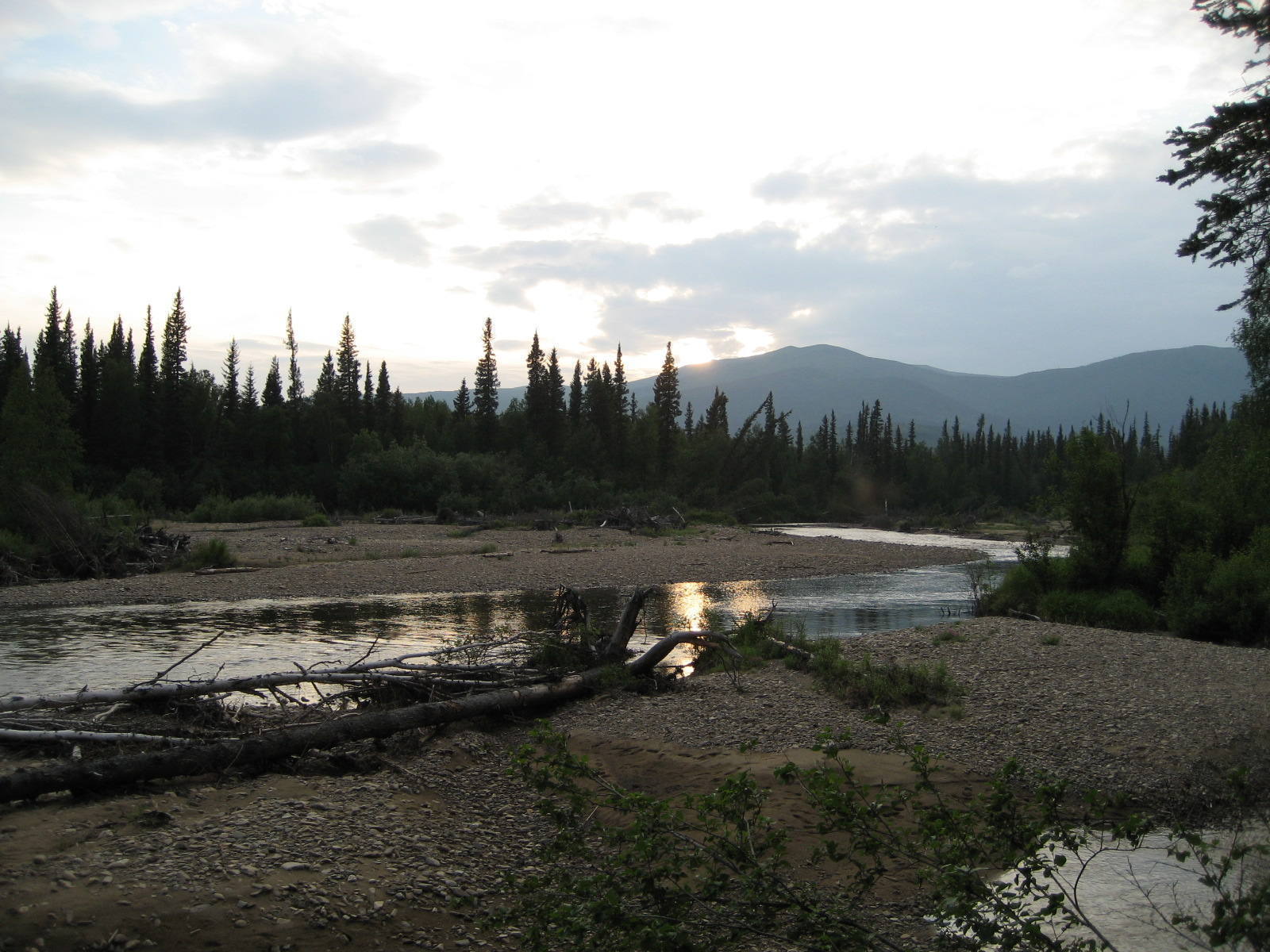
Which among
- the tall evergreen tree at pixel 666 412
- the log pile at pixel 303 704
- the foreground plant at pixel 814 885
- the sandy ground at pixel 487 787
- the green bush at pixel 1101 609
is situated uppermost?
the tall evergreen tree at pixel 666 412

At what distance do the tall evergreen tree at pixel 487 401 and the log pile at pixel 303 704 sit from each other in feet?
223

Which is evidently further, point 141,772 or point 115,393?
point 115,393

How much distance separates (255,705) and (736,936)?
9.37 m

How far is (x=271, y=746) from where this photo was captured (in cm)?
874

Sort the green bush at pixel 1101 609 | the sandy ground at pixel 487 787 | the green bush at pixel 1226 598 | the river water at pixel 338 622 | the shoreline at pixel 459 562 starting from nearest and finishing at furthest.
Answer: the sandy ground at pixel 487 787 < the river water at pixel 338 622 < the green bush at pixel 1226 598 < the green bush at pixel 1101 609 < the shoreline at pixel 459 562

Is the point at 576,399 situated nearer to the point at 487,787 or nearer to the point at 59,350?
the point at 59,350

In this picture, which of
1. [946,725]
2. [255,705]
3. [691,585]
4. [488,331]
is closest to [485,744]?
[255,705]

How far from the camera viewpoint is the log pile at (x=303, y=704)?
799cm

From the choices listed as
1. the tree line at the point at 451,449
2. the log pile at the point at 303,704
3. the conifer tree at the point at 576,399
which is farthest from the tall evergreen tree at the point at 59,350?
the log pile at the point at 303,704

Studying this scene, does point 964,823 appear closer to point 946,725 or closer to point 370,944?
point 370,944

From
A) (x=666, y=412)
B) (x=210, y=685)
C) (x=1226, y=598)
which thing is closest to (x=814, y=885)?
(x=210, y=685)

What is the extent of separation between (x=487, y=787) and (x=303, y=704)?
10.4 ft

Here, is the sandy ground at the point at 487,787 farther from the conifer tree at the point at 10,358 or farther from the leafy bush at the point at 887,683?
the conifer tree at the point at 10,358

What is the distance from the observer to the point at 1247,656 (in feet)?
49.3
